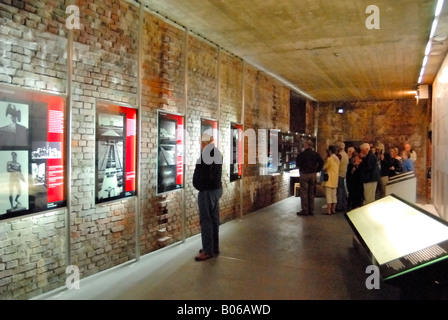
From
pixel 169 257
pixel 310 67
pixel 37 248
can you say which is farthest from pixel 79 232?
pixel 310 67

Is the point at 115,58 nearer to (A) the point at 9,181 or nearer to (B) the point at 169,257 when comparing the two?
(A) the point at 9,181

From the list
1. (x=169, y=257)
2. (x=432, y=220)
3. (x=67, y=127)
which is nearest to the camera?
(x=432, y=220)

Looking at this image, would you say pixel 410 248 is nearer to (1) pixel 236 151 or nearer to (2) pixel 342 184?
(1) pixel 236 151

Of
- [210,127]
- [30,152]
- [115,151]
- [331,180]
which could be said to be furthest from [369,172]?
[30,152]

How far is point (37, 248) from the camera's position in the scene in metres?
3.86

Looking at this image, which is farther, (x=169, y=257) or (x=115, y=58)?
(x=169, y=257)

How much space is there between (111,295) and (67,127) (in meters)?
1.99

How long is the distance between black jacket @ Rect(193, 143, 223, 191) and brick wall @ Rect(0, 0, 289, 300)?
78 centimetres

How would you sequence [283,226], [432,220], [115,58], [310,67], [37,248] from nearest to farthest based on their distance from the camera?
[432,220] < [37,248] < [115,58] < [283,226] < [310,67]

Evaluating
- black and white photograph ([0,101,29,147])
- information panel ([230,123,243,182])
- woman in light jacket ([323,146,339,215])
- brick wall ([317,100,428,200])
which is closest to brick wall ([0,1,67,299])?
black and white photograph ([0,101,29,147])

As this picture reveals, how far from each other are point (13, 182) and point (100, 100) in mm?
1498

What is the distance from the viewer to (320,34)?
6.68 meters

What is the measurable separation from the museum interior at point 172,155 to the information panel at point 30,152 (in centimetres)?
1
